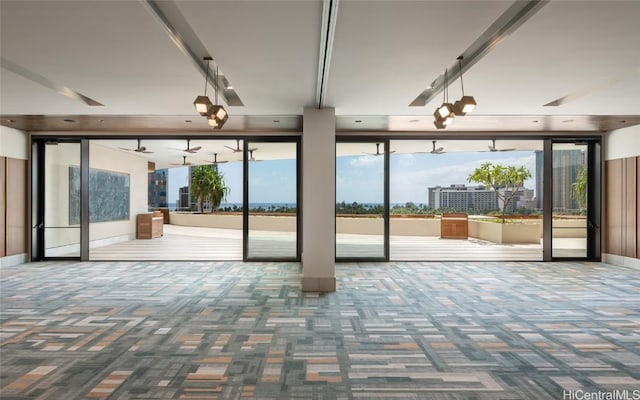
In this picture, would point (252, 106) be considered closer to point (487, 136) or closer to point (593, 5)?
point (593, 5)

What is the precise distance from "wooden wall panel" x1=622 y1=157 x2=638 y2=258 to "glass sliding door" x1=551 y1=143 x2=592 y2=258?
0.73 metres

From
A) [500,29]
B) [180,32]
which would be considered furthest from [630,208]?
[180,32]

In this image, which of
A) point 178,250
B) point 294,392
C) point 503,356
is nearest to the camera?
point 294,392

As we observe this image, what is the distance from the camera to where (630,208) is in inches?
300

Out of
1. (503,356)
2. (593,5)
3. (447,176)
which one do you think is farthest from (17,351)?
(447,176)

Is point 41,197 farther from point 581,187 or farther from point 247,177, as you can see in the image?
point 581,187

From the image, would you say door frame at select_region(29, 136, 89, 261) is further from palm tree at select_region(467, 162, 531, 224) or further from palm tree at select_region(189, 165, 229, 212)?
palm tree at select_region(467, 162, 531, 224)

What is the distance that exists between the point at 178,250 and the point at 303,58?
25.6ft

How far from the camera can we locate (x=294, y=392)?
2719mm

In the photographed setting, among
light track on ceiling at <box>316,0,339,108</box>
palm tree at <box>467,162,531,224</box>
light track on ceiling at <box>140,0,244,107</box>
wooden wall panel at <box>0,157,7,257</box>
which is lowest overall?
wooden wall panel at <box>0,157,7,257</box>

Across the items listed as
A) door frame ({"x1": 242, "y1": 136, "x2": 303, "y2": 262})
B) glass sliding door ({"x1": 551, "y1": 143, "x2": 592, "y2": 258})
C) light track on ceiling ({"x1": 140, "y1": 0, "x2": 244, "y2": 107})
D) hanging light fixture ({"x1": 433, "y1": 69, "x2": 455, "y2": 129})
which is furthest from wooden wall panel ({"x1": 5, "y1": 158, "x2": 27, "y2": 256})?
glass sliding door ({"x1": 551, "y1": 143, "x2": 592, "y2": 258})

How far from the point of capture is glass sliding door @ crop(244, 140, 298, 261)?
8.24 metres

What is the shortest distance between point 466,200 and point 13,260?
56.5ft

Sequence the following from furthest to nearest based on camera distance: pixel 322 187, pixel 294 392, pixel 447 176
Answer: pixel 447 176
pixel 322 187
pixel 294 392
